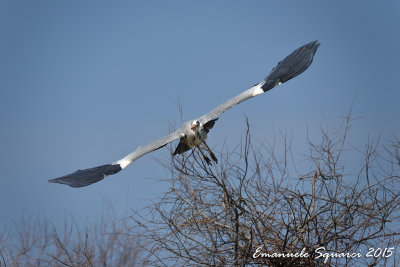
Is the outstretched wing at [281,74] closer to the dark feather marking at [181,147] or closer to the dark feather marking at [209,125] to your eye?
the dark feather marking at [209,125]

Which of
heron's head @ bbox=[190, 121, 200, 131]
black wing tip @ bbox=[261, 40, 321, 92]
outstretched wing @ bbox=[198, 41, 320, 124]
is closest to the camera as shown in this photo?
heron's head @ bbox=[190, 121, 200, 131]

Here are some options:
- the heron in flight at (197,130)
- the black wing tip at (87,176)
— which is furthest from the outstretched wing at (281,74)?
the black wing tip at (87,176)

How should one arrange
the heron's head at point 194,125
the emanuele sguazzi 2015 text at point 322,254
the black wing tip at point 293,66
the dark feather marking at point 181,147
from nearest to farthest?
1. the emanuele sguazzi 2015 text at point 322,254
2. the dark feather marking at point 181,147
3. the heron's head at point 194,125
4. the black wing tip at point 293,66

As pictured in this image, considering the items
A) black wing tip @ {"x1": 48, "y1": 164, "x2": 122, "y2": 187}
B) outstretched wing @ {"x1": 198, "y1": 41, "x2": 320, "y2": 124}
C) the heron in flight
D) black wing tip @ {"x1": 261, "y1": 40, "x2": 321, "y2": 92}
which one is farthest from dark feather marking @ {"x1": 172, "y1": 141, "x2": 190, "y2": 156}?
black wing tip @ {"x1": 261, "y1": 40, "x2": 321, "y2": 92}

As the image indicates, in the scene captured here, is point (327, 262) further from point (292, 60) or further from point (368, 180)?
point (292, 60)

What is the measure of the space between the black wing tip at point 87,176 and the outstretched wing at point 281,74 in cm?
126

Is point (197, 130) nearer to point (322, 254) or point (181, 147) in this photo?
point (181, 147)

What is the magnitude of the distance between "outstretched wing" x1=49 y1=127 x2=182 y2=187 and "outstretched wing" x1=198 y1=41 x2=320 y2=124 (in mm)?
558

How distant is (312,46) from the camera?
21.9 feet

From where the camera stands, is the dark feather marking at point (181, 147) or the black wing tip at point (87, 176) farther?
the dark feather marking at point (181, 147)

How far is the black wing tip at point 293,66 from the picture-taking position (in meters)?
6.59

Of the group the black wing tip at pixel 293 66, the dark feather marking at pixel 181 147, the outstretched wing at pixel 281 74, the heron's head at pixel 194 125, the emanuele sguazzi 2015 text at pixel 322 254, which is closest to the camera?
the emanuele sguazzi 2015 text at pixel 322 254

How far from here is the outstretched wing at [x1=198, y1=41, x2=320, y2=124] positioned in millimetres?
6348

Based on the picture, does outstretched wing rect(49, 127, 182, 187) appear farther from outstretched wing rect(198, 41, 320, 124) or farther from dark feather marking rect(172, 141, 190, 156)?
outstretched wing rect(198, 41, 320, 124)
